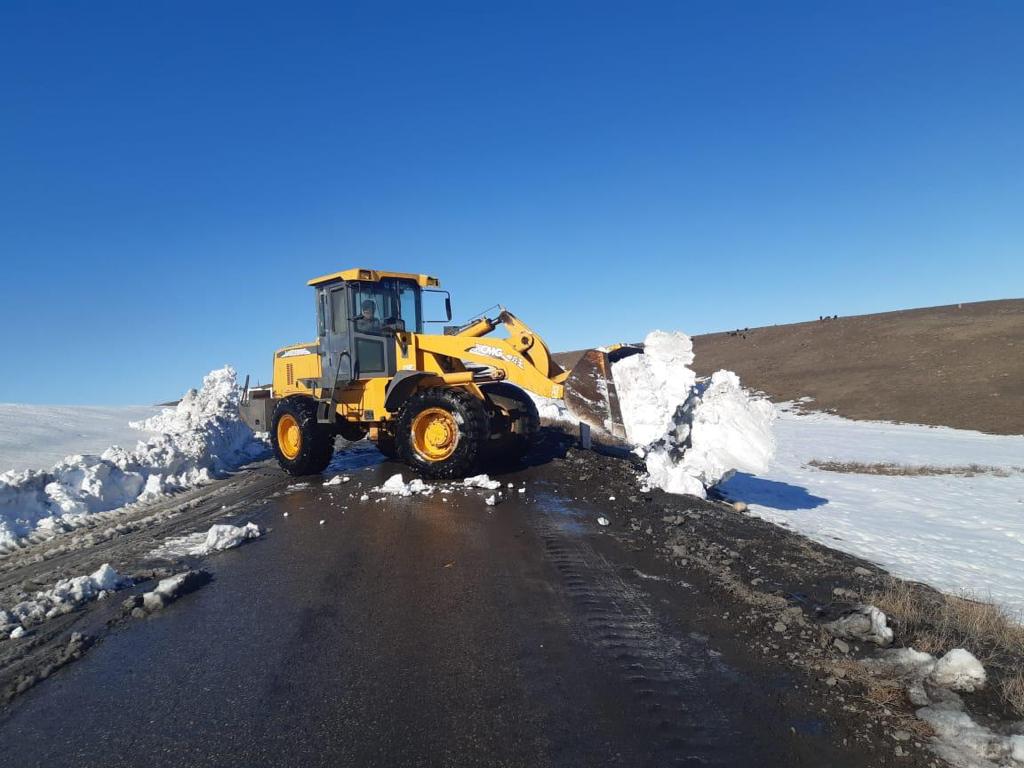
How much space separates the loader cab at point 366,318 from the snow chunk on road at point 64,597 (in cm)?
557

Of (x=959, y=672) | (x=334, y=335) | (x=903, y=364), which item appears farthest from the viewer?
(x=903, y=364)

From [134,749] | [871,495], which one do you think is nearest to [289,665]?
[134,749]

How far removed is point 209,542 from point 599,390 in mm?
6080

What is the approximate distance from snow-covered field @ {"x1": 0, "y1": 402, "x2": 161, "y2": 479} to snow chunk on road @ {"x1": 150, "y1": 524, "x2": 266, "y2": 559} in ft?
23.3

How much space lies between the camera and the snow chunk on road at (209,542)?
662 centimetres

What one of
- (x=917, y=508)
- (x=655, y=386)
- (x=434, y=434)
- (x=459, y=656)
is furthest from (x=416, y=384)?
(x=917, y=508)

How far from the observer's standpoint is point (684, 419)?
9.84 metres

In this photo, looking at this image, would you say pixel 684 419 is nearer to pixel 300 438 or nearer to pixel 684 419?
pixel 684 419

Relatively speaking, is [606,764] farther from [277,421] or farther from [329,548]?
[277,421]

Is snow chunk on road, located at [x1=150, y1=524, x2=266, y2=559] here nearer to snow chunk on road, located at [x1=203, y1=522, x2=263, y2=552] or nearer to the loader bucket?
snow chunk on road, located at [x1=203, y1=522, x2=263, y2=552]

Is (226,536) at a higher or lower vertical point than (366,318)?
lower

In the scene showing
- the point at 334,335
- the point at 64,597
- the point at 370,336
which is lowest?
the point at 64,597

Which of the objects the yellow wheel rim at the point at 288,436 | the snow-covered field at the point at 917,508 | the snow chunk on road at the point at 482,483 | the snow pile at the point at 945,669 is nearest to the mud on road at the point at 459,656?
the snow pile at the point at 945,669

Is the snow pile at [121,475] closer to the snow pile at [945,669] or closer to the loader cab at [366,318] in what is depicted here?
the loader cab at [366,318]
